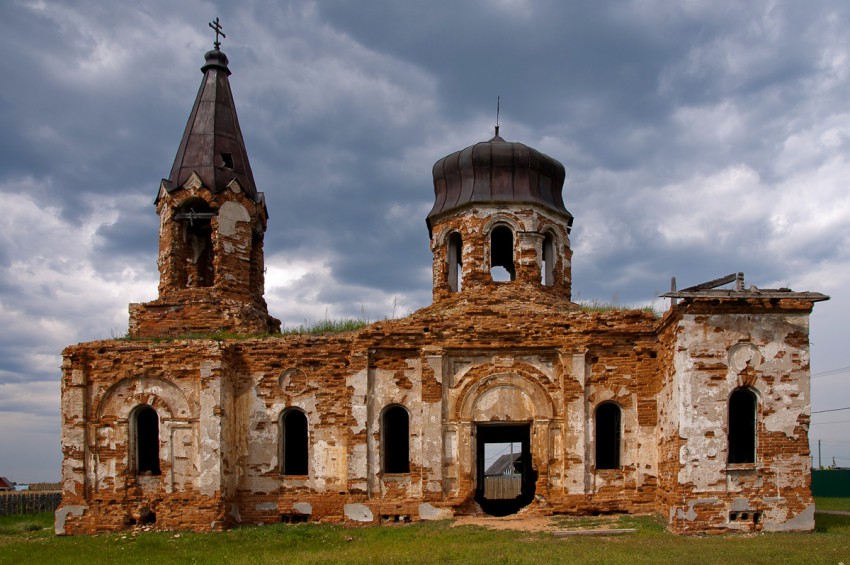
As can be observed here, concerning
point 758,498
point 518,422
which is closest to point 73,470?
point 518,422

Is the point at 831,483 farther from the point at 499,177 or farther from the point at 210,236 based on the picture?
the point at 210,236

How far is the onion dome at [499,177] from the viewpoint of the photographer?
1958cm

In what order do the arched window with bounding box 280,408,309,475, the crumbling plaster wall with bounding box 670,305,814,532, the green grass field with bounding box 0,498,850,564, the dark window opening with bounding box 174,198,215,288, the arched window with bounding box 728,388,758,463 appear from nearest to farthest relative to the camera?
the green grass field with bounding box 0,498,850,564, the crumbling plaster wall with bounding box 670,305,814,532, the arched window with bounding box 728,388,758,463, the arched window with bounding box 280,408,309,475, the dark window opening with bounding box 174,198,215,288

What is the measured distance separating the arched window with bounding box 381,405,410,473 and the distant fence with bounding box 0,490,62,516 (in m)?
12.9

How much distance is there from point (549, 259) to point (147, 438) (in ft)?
33.2

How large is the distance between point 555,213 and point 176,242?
30.3ft

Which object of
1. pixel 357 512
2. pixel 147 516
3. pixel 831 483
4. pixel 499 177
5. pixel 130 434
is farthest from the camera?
pixel 831 483

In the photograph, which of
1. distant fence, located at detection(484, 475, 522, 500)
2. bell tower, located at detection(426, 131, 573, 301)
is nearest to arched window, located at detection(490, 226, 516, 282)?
bell tower, located at detection(426, 131, 573, 301)

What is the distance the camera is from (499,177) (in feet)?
64.9

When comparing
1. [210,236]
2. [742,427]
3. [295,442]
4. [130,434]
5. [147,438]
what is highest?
[210,236]

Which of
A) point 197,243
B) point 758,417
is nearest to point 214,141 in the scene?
point 197,243

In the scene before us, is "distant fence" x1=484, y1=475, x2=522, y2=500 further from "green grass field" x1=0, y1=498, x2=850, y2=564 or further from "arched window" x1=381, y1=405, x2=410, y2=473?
"green grass field" x1=0, y1=498, x2=850, y2=564

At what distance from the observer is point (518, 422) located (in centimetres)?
1750

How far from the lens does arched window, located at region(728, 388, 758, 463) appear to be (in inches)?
606
